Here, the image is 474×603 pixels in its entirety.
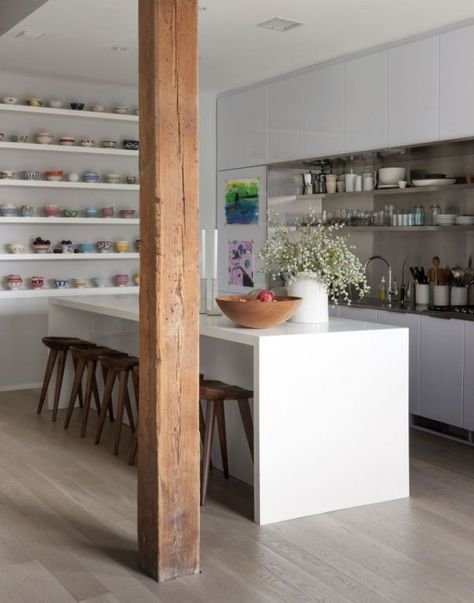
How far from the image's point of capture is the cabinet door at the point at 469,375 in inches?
204

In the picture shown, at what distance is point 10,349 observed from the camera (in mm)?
7125

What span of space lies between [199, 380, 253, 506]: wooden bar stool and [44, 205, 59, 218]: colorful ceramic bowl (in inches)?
128

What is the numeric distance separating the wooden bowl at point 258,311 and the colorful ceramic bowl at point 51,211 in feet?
11.3

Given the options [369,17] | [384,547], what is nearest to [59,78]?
[369,17]

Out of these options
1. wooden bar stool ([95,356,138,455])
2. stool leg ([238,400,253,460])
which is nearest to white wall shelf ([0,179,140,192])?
wooden bar stool ([95,356,138,455])

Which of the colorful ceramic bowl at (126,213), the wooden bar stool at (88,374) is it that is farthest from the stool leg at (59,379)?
the colorful ceramic bowl at (126,213)

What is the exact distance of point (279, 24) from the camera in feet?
17.6

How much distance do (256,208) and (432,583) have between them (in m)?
4.78

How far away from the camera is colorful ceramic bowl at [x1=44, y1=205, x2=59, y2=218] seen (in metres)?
7.10

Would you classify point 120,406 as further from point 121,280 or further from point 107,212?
point 107,212

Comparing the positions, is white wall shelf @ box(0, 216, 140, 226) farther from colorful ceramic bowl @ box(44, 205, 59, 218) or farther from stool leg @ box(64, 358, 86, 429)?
stool leg @ box(64, 358, 86, 429)

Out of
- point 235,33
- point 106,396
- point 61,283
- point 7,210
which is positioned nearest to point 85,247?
point 61,283

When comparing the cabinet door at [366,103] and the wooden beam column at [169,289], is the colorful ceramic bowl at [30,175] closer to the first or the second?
the cabinet door at [366,103]

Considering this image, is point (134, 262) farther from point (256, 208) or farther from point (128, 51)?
point (128, 51)
